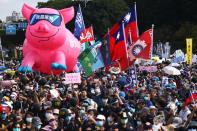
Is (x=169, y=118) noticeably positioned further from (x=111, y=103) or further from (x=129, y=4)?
(x=129, y=4)

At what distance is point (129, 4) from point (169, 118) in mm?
69974

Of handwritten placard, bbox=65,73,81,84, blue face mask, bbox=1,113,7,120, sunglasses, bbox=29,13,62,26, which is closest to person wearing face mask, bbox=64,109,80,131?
blue face mask, bbox=1,113,7,120

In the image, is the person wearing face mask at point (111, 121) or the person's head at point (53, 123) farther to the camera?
the person wearing face mask at point (111, 121)

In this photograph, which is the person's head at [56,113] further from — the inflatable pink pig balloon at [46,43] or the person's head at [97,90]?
the inflatable pink pig balloon at [46,43]

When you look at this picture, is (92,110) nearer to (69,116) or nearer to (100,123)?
(69,116)

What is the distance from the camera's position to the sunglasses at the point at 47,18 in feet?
94.9

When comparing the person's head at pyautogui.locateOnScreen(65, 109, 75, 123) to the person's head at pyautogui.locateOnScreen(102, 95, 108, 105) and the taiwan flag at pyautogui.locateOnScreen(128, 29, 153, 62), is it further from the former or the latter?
the taiwan flag at pyautogui.locateOnScreen(128, 29, 153, 62)

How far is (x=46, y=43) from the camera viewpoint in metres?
29.3

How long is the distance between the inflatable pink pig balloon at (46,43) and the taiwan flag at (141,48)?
6.24 m

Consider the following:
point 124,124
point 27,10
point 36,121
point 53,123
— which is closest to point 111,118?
point 124,124

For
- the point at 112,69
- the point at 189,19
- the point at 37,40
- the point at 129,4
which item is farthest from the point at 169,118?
the point at 129,4

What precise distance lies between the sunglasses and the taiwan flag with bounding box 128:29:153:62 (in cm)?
686

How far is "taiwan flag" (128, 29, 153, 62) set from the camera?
22812 mm

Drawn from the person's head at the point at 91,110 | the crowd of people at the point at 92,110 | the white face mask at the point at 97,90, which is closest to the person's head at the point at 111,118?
the crowd of people at the point at 92,110
